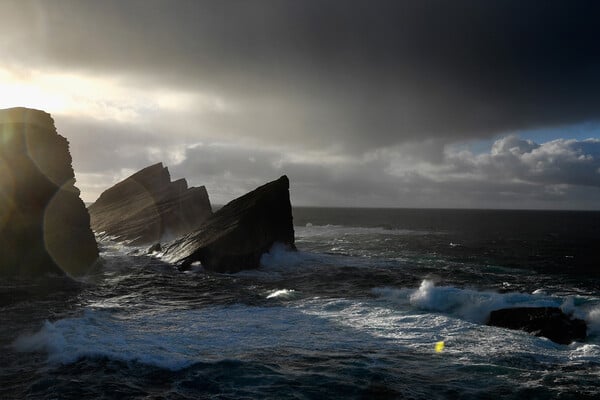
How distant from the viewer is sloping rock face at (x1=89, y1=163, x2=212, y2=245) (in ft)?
221

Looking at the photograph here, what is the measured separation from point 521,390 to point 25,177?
133ft

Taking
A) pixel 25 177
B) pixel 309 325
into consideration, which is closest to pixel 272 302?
pixel 309 325

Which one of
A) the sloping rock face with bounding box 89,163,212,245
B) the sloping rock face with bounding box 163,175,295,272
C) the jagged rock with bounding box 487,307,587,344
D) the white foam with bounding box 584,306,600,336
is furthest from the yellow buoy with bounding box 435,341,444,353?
the sloping rock face with bounding box 89,163,212,245

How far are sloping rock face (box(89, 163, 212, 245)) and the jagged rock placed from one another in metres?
46.0

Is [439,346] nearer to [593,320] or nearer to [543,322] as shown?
[543,322]

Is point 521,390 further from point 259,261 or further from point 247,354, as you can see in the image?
point 259,261

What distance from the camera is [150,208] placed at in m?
73.6

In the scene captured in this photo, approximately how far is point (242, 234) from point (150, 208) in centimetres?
3672

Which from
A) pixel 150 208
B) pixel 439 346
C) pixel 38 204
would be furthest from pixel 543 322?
pixel 150 208

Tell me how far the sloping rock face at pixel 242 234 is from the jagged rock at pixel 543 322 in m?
23.7

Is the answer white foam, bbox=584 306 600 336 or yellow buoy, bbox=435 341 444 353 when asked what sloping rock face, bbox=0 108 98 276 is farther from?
white foam, bbox=584 306 600 336

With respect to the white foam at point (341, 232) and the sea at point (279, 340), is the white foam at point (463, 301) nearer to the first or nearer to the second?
the sea at point (279, 340)

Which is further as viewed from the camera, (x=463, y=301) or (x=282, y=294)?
(x=282, y=294)

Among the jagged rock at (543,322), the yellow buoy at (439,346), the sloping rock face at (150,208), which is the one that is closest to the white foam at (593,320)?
the jagged rock at (543,322)
